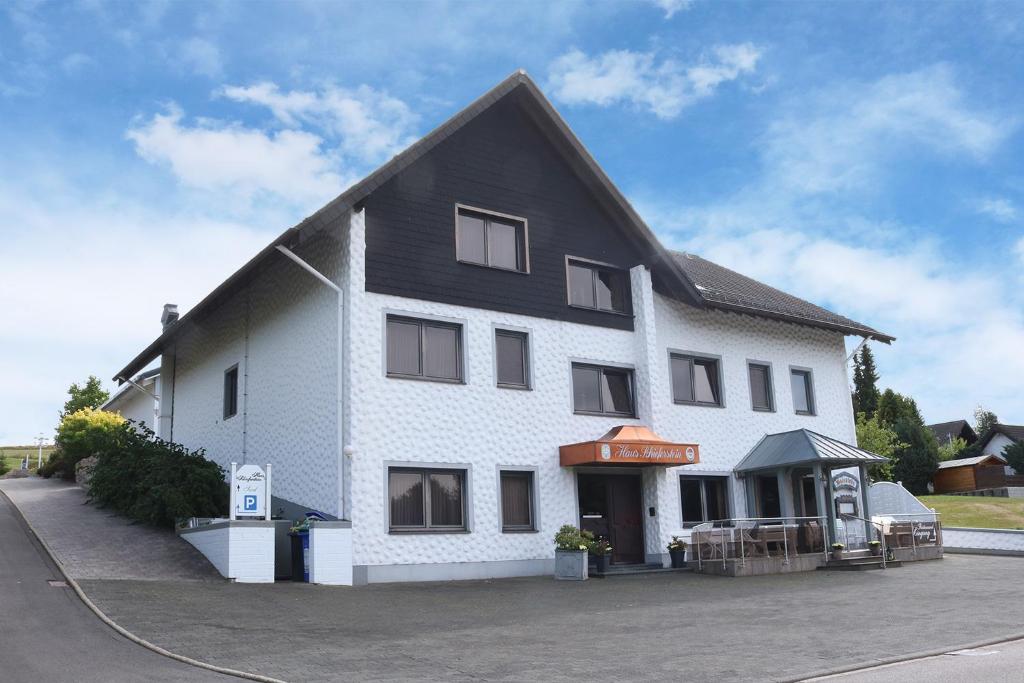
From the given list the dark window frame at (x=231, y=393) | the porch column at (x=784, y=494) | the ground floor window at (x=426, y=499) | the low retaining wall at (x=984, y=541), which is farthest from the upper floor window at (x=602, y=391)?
the low retaining wall at (x=984, y=541)

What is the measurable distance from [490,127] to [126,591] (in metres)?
12.0

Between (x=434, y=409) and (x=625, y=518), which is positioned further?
(x=625, y=518)

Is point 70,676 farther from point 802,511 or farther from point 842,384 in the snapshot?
point 842,384

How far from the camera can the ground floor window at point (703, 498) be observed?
22844 millimetres

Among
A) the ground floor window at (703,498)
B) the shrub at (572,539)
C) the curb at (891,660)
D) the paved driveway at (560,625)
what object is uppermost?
the ground floor window at (703,498)

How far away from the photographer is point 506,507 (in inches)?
765

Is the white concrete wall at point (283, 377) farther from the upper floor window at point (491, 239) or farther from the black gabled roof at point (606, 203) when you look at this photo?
the upper floor window at point (491, 239)

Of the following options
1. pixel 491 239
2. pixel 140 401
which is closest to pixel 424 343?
pixel 491 239

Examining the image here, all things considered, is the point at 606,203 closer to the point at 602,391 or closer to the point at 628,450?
the point at 602,391

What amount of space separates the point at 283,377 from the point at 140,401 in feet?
64.1

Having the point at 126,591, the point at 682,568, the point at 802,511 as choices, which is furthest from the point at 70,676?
the point at 802,511

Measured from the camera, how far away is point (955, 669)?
8.96 meters

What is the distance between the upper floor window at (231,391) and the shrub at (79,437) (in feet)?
28.9

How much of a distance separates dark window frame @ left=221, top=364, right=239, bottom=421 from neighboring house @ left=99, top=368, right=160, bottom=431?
7074mm
